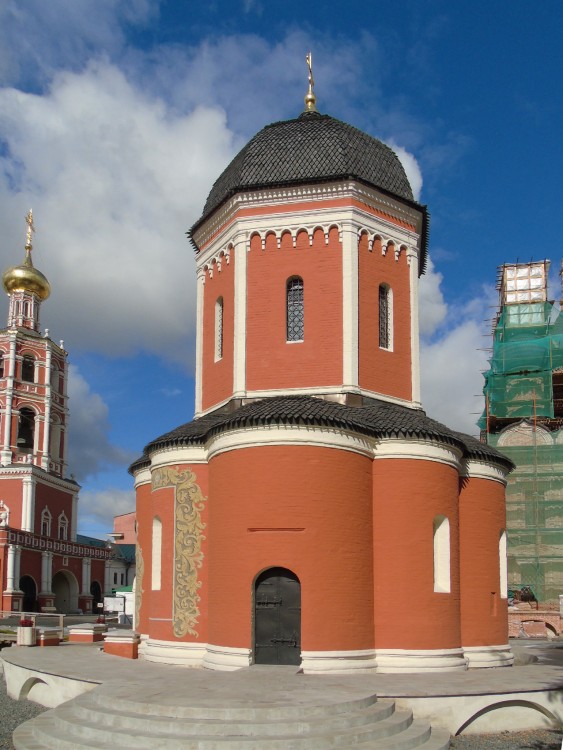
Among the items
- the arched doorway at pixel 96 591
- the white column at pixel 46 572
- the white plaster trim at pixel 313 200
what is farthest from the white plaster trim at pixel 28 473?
the white plaster trim at pixel 313 200

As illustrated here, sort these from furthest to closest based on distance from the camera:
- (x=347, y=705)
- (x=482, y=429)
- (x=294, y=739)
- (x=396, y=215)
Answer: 1. (x=482, y=429)
2. (x=396, y=215)
3. (x=347, y=705)
4. (x=294, y=739)

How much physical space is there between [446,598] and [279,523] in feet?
11.4

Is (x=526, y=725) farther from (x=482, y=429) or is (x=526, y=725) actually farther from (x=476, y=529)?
(x=482, y=429)

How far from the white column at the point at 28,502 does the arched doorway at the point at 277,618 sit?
32831 mm

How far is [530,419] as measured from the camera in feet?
118

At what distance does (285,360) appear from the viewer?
17.0 m

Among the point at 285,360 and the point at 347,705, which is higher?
the point at 285,360

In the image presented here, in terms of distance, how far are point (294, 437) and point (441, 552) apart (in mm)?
3708

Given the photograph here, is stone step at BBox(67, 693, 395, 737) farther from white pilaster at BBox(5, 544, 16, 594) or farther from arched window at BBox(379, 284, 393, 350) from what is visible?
white pilaster at BBox(5, 544, 16, 594)

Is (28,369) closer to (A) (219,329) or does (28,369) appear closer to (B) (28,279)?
(B) (28,279)

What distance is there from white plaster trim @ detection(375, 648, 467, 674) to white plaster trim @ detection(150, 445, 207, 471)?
16.3ft

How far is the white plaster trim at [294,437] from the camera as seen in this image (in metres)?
14.5

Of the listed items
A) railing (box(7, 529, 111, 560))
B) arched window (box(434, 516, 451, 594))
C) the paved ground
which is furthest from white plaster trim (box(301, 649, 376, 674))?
railing (box(7, 529, 111, 560))

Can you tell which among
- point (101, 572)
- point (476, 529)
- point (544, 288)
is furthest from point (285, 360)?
point (101, 572)
